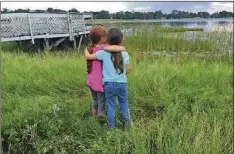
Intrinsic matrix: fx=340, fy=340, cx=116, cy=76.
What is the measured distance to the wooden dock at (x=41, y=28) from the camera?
38.0ft

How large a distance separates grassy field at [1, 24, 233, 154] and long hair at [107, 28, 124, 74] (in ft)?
1.84

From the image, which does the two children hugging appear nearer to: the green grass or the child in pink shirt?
the child in pink shirt

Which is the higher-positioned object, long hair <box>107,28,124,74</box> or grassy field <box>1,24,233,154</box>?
long hair <box>107,28,124,74</box>

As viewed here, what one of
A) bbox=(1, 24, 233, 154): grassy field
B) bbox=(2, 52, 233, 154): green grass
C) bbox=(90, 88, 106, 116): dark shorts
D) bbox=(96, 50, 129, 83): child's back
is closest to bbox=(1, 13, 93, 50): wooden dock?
bbox=(1, 24, 233, 154): grassy field

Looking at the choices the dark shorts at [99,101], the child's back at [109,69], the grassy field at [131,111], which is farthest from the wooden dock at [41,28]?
the child's back at [109,69]

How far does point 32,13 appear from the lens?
485 inches

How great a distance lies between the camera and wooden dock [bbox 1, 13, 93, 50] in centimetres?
1159

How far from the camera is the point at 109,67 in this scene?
3084 millimetres

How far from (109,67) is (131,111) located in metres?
0.91

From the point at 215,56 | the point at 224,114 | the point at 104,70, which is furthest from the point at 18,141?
the point at 215,56

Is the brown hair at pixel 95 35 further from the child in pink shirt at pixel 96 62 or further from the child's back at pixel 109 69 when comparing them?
the child's back at pixel 109 69

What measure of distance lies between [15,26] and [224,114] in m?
9.47

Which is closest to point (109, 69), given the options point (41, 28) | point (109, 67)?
point (109, 67)

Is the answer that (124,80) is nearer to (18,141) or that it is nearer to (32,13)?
(18,141)
